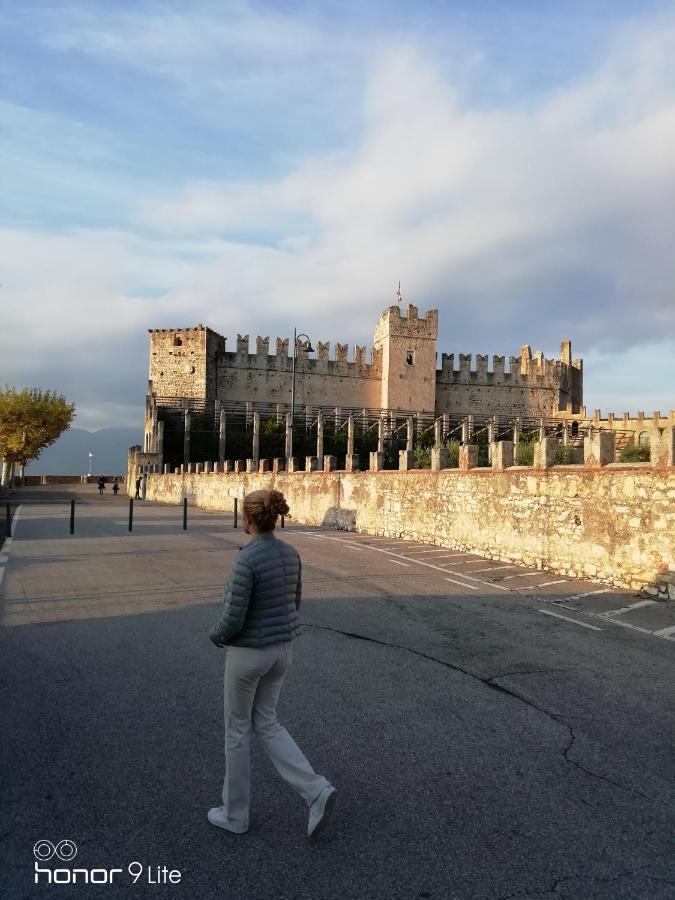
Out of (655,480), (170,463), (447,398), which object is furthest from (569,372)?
(655,480)

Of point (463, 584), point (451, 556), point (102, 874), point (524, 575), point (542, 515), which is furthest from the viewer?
point (451, 556)

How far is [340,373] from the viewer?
5881cm

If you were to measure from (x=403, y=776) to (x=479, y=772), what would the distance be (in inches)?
17.5

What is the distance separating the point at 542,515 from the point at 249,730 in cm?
940

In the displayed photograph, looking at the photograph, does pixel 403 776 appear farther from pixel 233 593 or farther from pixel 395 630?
pixel 395 630

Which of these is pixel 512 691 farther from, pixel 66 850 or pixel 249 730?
pixel 66 850

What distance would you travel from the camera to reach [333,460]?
2189 centimetres

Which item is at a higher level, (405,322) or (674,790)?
(405,322)

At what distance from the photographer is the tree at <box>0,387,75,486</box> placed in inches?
1917

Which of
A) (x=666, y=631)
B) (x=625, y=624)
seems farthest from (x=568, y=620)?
(x=666, y=631)

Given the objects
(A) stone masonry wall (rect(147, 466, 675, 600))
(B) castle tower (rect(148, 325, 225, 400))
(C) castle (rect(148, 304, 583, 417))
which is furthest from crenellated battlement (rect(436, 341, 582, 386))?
(A) stone masonry wall (rect(147, 466, 675, 600))

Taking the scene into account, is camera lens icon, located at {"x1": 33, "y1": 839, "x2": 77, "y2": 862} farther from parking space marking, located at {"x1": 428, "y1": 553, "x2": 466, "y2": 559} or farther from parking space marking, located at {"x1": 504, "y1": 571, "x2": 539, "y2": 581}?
parking space marking, located at {"x1": 428, "y1": 553, "x2": 466, "y2": 559}

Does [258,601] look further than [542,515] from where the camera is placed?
No

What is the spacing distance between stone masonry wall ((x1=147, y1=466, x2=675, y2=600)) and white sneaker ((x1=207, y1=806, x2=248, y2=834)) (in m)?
7.75
